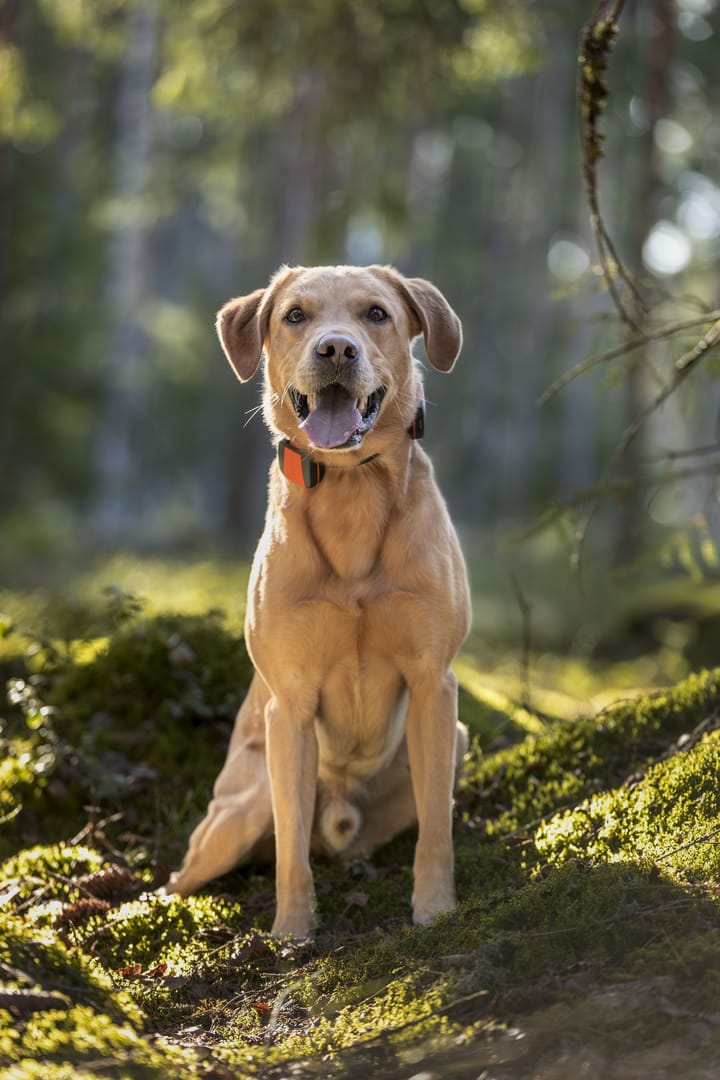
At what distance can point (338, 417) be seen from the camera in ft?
13.3

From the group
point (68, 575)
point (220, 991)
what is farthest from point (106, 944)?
point (68, 575)

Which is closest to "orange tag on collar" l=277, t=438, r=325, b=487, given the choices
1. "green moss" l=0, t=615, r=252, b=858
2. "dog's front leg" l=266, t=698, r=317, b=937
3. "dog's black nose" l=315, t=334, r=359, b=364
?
"dog's black nose" l=315, t=334, r=359, b=364

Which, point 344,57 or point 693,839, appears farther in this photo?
point 344,57

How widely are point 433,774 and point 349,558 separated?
899mm

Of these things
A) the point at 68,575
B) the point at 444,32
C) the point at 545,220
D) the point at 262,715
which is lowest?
the point at 262,715

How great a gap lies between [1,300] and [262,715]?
12002mm

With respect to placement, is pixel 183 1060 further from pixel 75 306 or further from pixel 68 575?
pixel 75 306

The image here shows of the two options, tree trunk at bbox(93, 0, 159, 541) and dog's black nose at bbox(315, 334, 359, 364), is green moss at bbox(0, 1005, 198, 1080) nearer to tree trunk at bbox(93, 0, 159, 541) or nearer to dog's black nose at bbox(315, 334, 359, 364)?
dog's black nose at bbox(315, 334, 359, 364)

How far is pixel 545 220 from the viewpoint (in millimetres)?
24375

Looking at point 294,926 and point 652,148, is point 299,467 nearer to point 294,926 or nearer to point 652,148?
point 294,926

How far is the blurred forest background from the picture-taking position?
9875mm

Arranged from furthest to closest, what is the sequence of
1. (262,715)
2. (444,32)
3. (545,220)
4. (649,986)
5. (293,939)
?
(545,220)
(444,32)
(262,715)
(293,939)
(649,986)

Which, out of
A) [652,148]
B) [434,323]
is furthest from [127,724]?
[652,148]

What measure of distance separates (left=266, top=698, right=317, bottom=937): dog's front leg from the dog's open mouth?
103 cm
